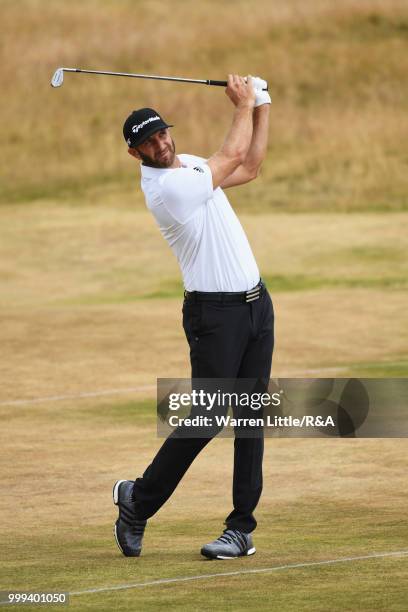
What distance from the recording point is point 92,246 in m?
25.1

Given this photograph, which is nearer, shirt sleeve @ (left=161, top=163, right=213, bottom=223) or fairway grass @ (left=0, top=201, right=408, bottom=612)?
fairway grass @ (left=0, top=201, right=408, bottom=612)

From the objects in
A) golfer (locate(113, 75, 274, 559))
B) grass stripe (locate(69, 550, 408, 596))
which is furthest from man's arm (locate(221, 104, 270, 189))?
grass stripe (locate(69, 550, 408, 596))

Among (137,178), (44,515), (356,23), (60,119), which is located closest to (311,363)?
(44,515)

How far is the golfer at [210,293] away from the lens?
7.16 metres

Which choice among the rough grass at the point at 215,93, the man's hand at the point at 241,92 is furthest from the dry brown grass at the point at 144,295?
the man's hand at the point at 241,92

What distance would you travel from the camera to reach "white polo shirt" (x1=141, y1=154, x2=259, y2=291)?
7094mm

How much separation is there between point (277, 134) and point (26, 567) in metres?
24.2

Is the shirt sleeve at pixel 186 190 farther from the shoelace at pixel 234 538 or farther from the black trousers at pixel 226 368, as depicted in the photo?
the shoelace at pixel 234 538

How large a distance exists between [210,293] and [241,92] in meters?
Result: 1.01

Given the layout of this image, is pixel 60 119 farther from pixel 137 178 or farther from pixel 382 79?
pixel 382 79

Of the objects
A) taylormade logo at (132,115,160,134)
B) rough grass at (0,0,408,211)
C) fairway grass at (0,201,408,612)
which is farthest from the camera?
rough grass at (0,0,408,211)

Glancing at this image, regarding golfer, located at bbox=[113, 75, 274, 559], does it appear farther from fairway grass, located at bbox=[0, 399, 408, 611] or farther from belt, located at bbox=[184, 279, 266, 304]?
fairway grass, located at bbox=[0, 399, 408, 611]

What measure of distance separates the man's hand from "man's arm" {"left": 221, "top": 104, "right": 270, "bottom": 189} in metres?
0.27

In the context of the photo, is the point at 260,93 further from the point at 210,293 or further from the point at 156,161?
the point at 210,293
